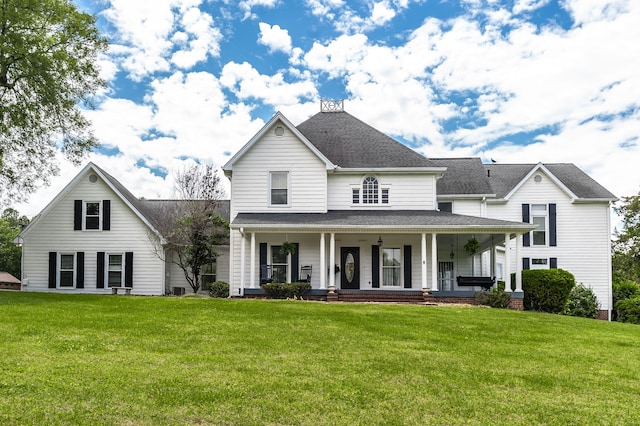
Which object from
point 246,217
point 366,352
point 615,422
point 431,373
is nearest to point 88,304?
point 246,217

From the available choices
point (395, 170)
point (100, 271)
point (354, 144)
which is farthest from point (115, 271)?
point (395, 170)

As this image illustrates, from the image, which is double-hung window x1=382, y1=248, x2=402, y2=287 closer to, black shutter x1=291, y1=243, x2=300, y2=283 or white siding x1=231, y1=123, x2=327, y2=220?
white siding x1=231, y1=123, x2=327, y2=220

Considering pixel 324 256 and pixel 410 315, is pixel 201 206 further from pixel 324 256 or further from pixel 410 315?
pixel 410 315

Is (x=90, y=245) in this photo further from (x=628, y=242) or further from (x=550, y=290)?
(x=628, y=242)

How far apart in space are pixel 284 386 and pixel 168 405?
1550 millimetres

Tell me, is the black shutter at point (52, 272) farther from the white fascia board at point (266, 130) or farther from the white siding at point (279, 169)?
the white fascia board at point (266, 130)

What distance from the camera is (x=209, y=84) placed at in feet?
70.9

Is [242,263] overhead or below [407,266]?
overhead

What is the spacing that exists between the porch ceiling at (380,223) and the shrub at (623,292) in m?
10.7

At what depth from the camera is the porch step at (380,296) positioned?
65.6ft

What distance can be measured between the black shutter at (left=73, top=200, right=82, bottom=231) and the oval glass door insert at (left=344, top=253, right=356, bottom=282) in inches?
501

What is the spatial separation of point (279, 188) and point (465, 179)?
1074 cm

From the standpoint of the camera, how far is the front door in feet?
73.8

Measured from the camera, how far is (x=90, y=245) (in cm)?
2483
